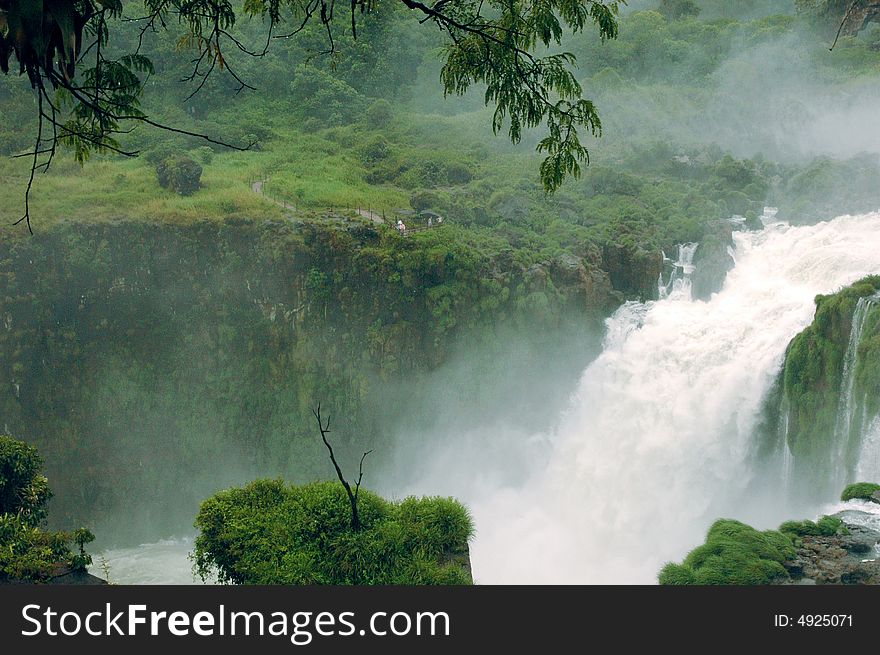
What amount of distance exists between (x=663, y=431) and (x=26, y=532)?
29.2 feet

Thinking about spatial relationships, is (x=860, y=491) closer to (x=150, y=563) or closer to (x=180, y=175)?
(x=150, y=563)

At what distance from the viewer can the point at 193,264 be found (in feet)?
53.2

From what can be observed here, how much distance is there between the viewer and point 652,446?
1324 cm

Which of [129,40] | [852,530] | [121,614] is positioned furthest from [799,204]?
[129,40]

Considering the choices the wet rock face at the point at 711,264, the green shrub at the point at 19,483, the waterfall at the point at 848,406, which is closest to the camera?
the green shrub at the point at 19,483

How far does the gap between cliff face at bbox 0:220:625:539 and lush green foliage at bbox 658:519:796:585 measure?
7965mm

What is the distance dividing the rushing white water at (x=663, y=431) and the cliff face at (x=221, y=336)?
67.7 inches

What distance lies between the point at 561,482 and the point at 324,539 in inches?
293

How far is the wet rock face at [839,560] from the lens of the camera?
7.14 m

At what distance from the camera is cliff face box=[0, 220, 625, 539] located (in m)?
15.6

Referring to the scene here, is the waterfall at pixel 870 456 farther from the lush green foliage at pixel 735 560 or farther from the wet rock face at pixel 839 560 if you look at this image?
the lush green foliage at pixel 735 560

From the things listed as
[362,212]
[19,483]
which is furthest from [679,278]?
[19,483]

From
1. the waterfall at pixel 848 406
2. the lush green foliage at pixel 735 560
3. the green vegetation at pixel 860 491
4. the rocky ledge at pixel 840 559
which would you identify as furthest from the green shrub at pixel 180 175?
the rocky ledge at pixel 840 559

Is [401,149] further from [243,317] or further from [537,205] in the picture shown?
[243,317]
